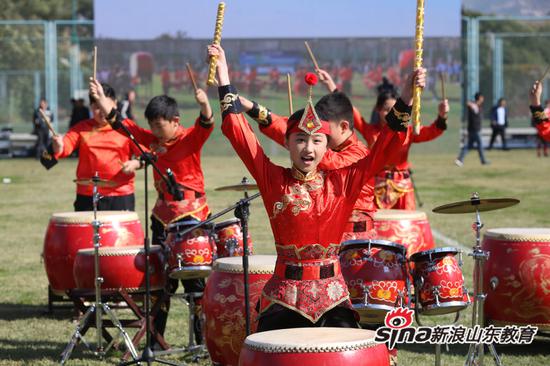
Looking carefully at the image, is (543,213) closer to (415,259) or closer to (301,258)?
(415,259)

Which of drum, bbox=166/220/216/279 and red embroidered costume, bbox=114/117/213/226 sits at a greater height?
red embroidered costume, bbox=114/117/213/226

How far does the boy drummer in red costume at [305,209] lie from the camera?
4.85 m

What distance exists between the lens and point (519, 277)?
288 inches

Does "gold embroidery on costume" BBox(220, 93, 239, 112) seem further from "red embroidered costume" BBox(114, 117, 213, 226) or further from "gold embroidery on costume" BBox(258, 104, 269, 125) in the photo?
"red embroidered costume" BBox(114, 117, 213, 226)

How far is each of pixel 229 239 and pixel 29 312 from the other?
2.85 m

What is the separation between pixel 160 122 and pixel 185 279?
116 centimetres

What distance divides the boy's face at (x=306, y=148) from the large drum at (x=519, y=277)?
2.76 metres

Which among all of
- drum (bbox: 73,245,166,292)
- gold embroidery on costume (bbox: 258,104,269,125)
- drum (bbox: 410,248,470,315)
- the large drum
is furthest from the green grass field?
gold embroidery on costume (bbox: 258,104,269,125)

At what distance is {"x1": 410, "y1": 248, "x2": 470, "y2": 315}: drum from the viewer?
20.7 feet

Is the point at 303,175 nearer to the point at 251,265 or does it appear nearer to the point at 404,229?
the point at 251,265

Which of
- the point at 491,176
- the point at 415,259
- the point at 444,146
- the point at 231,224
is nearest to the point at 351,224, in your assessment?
the point at 415,259

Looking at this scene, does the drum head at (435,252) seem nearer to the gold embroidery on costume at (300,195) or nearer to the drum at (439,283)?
the drum at (439,283)

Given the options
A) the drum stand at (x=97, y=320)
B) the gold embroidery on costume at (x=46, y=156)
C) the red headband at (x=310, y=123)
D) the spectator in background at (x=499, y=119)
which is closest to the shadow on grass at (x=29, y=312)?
the gold embroidery on costume at (x=46, y=156)

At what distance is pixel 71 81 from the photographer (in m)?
31.5
